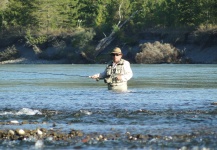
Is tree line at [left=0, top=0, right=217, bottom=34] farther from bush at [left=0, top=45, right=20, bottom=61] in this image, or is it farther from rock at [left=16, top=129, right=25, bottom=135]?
rock at [left=16, top=129, right=25, bottom=135]

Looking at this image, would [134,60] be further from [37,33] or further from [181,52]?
[37,33]

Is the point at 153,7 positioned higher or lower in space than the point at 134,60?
higher

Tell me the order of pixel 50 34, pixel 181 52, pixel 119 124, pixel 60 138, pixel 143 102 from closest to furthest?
pixel 60 138 → pixel 119 124 → pixel 143 102 → pixel 181 52 → pixel 50 34

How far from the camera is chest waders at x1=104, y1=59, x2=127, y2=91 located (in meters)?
21.3

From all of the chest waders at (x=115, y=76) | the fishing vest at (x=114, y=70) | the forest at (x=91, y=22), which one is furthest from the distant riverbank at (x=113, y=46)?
the fishing vest at (x=114, y=70)

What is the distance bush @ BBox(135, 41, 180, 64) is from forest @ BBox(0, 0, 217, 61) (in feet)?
11.9

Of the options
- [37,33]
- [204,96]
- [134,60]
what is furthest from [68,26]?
[204,96]

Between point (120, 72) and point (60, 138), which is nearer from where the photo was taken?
point (60, 138)

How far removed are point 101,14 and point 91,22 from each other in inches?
161

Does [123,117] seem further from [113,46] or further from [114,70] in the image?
[113,46]

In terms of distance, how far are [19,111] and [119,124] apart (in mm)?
3276

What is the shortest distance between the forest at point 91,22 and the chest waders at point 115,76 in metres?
48.9

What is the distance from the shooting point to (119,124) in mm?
15164

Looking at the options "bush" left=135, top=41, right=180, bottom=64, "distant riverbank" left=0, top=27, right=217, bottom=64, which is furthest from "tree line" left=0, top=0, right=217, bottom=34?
"bush" left=135, top=41, right=180, bottom=64
